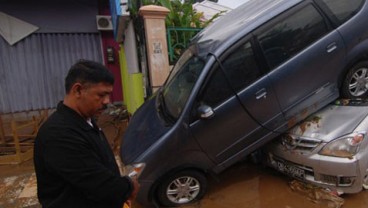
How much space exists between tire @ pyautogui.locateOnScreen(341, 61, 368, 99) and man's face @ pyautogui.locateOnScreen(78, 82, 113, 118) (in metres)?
3.45

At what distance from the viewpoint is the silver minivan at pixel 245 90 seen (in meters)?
3.26

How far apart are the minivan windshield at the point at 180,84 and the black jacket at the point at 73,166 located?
1855mm

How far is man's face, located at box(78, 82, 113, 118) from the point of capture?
147cm

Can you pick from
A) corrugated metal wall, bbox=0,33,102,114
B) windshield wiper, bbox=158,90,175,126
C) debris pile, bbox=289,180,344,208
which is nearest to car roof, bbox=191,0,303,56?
windshield wiper, bbox=158,90,175,126

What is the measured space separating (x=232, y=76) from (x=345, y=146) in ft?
4.64

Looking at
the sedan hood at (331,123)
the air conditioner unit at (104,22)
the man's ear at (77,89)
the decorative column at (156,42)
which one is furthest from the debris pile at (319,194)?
the air conditioner unit at (104,22)

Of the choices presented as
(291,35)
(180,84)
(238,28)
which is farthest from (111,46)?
(291,35)

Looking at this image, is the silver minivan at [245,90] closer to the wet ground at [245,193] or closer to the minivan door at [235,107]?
the minivan door at [235,107]

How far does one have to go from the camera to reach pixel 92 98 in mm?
1489

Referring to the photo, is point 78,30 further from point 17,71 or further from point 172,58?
point 172,58

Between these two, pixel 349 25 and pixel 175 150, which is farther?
pixel 349 25

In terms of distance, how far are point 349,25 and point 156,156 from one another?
2983 millimetres

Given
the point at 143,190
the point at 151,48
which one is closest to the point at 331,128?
the point at 143,190

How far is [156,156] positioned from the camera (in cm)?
315
